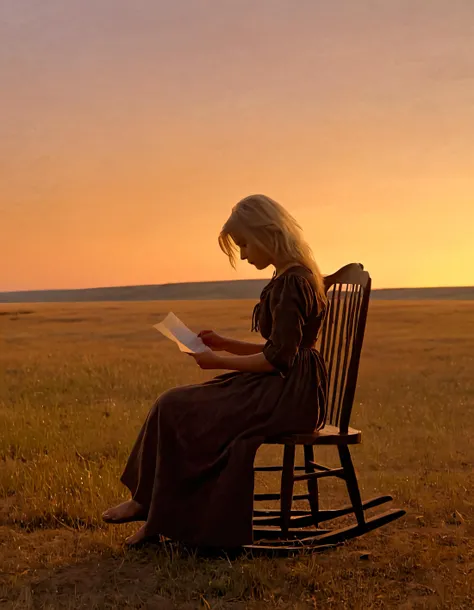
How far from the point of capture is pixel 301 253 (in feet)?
13.7

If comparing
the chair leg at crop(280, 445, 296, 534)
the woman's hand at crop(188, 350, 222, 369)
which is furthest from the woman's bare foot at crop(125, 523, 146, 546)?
the woman's hand at crop(188, 350, 222, 369)

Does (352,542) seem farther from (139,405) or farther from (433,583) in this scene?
(139,405)

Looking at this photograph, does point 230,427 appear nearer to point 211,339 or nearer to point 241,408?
point 241,408

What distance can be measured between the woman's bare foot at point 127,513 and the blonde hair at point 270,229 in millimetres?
1405

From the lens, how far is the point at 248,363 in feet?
13.6

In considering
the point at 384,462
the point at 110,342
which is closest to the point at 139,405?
the point at 384,462

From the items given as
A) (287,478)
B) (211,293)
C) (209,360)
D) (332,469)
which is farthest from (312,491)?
(211,293)

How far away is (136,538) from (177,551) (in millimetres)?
272

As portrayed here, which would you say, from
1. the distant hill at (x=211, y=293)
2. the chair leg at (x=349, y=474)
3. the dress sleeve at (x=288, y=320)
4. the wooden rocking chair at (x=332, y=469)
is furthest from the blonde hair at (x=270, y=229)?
the distant hill at (x=211, y=293)

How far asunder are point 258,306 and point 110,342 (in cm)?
1762

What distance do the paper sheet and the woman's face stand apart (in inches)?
18.8

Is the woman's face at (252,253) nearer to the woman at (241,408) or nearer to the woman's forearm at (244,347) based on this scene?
the woman at (241,408)

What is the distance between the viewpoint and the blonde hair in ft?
13.5

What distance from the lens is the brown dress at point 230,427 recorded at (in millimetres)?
4066
